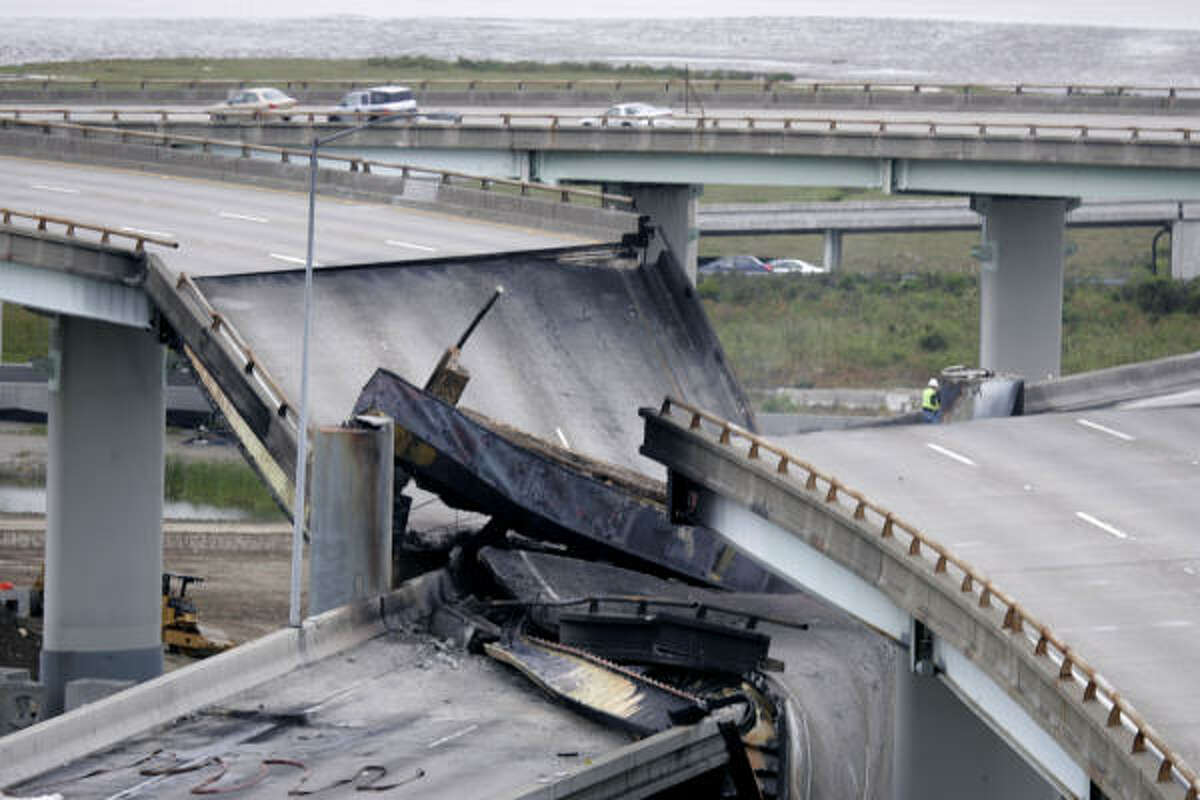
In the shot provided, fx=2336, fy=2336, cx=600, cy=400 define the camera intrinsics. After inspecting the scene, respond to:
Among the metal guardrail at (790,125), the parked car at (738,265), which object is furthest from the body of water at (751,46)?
the metal guardrail at (790,125)

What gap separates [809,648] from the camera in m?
44.4

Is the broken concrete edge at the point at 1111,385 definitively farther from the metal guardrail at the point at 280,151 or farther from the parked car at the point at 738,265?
the parked car at the point at 738,265

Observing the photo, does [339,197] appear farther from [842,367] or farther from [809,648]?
[842,367]

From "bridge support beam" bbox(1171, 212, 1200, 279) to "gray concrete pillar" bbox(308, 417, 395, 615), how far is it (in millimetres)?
77719

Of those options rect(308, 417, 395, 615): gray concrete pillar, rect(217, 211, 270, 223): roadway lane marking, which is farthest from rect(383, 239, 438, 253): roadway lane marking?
rect(308, 417, 395, 615): gray concrete pillar

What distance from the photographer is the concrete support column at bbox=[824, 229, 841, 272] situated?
118281 mm

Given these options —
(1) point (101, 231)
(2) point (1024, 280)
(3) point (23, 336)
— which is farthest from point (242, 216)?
(3) point (23, 336)

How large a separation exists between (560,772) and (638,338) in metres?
23.3

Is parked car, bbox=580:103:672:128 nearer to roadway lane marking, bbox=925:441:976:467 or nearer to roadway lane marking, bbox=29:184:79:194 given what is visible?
roadway lane marking, bbox=29:184:79:194

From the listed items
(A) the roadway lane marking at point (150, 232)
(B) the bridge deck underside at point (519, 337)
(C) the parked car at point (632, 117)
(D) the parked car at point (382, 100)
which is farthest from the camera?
(D) the parked car at point (382, 100)

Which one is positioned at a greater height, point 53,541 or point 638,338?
point 638,338

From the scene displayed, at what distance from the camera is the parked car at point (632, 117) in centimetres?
8056

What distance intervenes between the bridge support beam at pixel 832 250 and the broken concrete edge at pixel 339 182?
1975 inches

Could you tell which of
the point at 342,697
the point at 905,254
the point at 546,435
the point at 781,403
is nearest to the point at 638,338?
the point at 546,435
